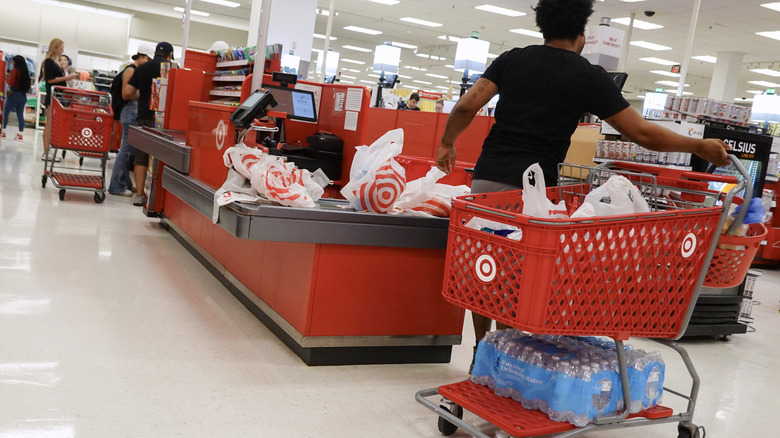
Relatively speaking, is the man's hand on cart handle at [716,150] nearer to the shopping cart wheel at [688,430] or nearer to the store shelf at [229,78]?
the shopping cart wheel at [688,430]

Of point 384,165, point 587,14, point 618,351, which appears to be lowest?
point 618,351

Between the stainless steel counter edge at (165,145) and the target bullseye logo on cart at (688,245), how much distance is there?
10.0 feet

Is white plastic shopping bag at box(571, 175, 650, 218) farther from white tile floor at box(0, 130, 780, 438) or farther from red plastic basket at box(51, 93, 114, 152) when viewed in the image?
red plastic basket at box(51, 93, 114, 152)

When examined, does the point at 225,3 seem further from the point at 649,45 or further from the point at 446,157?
the point at 446,157

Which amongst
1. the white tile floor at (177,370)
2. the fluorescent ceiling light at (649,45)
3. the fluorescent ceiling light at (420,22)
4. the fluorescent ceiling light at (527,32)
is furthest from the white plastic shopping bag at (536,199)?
the fluorescent ceiling light at (649,45)

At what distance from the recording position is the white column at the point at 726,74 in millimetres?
17594

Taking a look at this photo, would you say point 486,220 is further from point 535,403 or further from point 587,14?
point 587,14

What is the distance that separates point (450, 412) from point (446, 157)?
1.04m

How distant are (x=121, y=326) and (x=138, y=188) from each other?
397 cm

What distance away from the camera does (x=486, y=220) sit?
7.30 feet

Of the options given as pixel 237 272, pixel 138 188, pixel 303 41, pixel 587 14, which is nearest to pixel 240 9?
pixel 303 41

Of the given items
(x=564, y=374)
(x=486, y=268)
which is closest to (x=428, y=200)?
(x=486, y=268)

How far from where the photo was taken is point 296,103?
498cm

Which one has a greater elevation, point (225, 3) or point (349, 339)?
point (225, 3)
